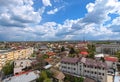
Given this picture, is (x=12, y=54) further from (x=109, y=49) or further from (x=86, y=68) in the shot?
(x=109, y=49)

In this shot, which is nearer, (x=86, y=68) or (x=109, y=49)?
(x=86, y=68)

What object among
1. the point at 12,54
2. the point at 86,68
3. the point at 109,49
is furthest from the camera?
the point at 109,49

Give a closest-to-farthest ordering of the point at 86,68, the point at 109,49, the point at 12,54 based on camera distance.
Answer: the point at 86,68 → the point at 12,54 → the point at 109,49

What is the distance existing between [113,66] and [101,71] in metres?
18.3

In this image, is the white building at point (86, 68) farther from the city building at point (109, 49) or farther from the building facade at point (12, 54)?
the city building at point (109, 49)

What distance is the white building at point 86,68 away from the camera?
43000mm

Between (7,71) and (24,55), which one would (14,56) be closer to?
(24,55)

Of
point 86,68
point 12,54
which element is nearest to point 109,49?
point 12,54

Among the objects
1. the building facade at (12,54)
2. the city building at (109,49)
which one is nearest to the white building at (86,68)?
the building facade at (12,54)

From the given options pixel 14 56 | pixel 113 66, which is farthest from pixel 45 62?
pixel 14 56

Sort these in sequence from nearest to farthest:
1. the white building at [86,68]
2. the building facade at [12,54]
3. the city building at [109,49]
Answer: the white building at [86,68] < the building facade at [12,54] < the city building at [109,49]

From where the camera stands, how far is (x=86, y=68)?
151ft

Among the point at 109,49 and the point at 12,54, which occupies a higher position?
the point at 109,49

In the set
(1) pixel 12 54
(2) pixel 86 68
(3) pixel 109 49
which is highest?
(3) pixel 109 49
